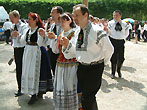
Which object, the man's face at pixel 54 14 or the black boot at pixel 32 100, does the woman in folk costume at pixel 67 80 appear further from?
the black boot at pixel 32 100

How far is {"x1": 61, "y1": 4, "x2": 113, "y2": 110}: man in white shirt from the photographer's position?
8.96 feet

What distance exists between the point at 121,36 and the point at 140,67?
83.7 inches

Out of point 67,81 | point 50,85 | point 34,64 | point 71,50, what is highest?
point 71,50

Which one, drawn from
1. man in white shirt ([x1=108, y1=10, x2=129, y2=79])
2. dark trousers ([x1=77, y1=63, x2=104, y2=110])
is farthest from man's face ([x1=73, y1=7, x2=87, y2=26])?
man in white shirt ([x1=108, y1=10, x2=129, y2=79])

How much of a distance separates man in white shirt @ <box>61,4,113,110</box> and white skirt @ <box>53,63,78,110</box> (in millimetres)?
177

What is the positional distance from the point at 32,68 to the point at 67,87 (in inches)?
41.7

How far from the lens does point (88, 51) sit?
2746 millimetres

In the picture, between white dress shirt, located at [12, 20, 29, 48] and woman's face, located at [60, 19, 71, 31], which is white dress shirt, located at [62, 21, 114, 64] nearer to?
woman's face, located at [60, 19, 71, 31]

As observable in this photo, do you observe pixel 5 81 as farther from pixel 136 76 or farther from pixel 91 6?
pixel 91 6

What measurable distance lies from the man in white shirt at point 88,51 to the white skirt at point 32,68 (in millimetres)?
1072

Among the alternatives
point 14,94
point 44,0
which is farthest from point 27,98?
point 44,0

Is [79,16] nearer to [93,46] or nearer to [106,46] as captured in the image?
[93,46]

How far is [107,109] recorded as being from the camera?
3814mm

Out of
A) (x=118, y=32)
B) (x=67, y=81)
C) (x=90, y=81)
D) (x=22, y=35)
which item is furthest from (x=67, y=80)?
(x=118, y=32)
